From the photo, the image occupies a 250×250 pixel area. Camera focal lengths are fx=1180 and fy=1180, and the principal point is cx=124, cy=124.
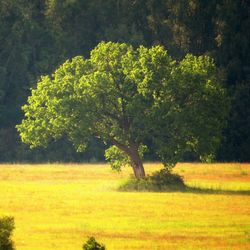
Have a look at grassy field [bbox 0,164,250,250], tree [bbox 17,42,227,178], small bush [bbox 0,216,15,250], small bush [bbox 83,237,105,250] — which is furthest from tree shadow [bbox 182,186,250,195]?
small bush [bbox 83,237,105,250]

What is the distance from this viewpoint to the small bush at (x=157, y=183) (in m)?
66.1

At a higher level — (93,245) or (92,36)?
(92,36)

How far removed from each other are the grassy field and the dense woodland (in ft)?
89.6

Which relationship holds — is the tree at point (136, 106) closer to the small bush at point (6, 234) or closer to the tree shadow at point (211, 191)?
the tree shadow at point (211, 191)

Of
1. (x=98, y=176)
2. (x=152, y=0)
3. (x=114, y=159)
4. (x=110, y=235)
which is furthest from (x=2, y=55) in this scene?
(x=110, y=235)

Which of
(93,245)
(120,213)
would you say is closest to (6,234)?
(93,245)

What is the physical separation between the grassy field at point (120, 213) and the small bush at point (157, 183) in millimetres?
1226

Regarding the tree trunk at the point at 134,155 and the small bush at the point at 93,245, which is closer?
the small bush at the point at 93,245

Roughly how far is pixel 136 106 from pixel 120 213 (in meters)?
18.6

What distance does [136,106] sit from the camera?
227ft

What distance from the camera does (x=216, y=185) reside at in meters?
69.9

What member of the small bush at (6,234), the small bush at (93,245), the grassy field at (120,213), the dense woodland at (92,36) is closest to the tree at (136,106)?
the grassy field at (120,213)

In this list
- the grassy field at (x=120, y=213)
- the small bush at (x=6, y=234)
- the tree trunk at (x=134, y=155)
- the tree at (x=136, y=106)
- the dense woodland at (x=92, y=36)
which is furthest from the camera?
the dense woodland at (x=92, y=36)

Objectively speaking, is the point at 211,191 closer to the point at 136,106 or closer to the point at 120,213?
the point at 136,106
